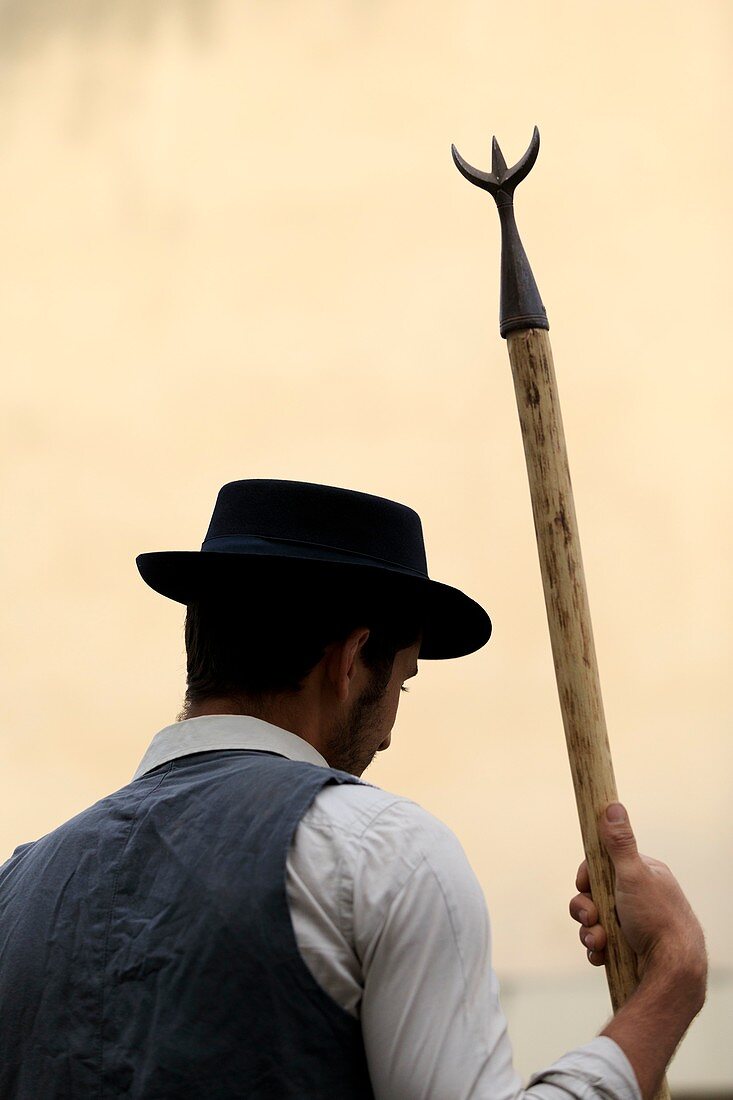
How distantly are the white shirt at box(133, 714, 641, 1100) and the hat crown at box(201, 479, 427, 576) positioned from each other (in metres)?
0.28

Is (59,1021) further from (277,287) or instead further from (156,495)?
(277,287)

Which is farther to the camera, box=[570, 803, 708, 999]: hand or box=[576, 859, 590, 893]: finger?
box=[576, 859, 590, 893]: finger

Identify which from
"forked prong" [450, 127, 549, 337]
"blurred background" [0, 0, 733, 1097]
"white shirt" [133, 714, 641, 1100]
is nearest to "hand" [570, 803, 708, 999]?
"white shirt" [133, 714, 641, 1100]

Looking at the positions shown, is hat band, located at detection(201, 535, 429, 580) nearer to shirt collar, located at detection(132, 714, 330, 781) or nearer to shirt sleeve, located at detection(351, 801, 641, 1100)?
shirt collar, located at detection(132, 714, 330, 781)

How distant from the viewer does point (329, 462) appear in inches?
118

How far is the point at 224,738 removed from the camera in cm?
100

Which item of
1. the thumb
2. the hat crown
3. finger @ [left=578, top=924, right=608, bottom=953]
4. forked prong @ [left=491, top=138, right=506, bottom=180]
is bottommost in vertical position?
finger @ [left=578, top=924, right=608, bottom=953]

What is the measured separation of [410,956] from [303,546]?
1.30 feet

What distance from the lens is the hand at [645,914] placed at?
3.21 ft

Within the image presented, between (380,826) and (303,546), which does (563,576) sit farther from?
(380,826)

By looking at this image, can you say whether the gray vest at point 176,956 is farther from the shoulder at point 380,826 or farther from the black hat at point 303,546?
the black hat at point 303,546

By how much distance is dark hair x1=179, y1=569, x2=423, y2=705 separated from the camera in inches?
40.6

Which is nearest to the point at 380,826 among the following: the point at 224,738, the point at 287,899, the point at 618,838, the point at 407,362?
the point at 287,899

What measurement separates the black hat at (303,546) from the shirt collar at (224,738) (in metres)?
0.13
